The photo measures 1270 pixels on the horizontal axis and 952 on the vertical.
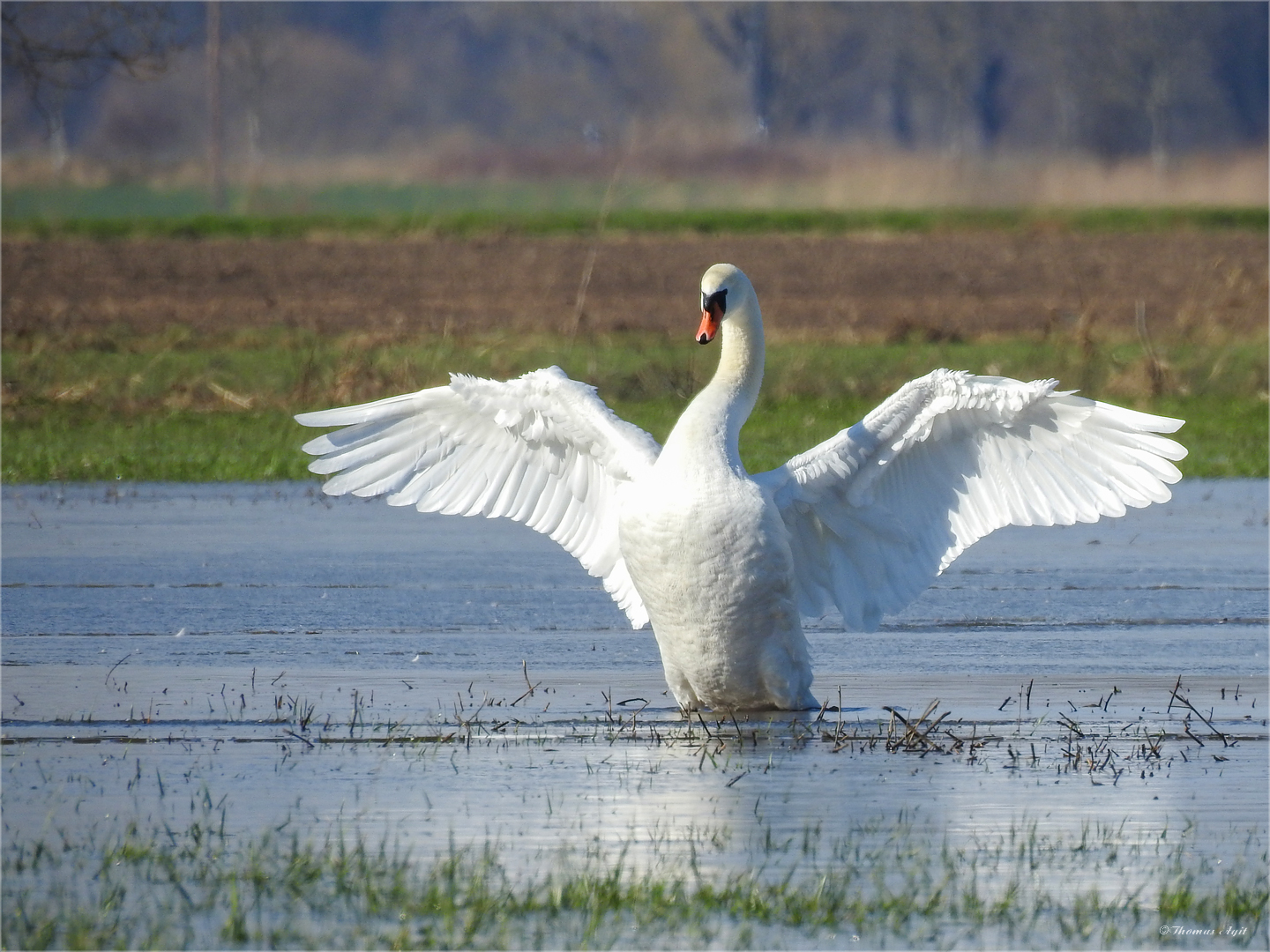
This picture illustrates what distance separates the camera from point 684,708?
7.34m

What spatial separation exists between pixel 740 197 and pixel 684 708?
3487cm

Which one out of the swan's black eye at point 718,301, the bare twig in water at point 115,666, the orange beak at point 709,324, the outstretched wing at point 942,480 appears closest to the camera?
the outstretched wing at point 942,480

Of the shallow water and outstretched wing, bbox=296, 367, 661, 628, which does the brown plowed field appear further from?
outstretched wing, bbox=296, 367, 661, 628

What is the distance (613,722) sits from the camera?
707 centimetres

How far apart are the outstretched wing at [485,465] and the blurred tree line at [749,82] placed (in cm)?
4759

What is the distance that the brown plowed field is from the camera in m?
23.0

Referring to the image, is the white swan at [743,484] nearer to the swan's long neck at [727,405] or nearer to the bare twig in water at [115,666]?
the swan's long neck at [727,405]

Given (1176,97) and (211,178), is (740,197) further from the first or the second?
(1176,97)

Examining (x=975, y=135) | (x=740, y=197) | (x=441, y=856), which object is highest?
(x=975, y=135)

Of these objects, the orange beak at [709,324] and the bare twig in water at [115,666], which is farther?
the bare twig in water at [115,666]

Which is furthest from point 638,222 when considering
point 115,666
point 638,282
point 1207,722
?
point 1207,722

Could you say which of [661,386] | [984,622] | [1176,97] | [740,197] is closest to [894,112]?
[1176,97]

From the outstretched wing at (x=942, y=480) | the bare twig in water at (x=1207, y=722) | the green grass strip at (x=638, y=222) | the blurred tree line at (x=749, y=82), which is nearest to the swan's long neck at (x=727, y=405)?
the outstretched wing at (x=942, y=480)

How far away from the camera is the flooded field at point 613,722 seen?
5.50m
